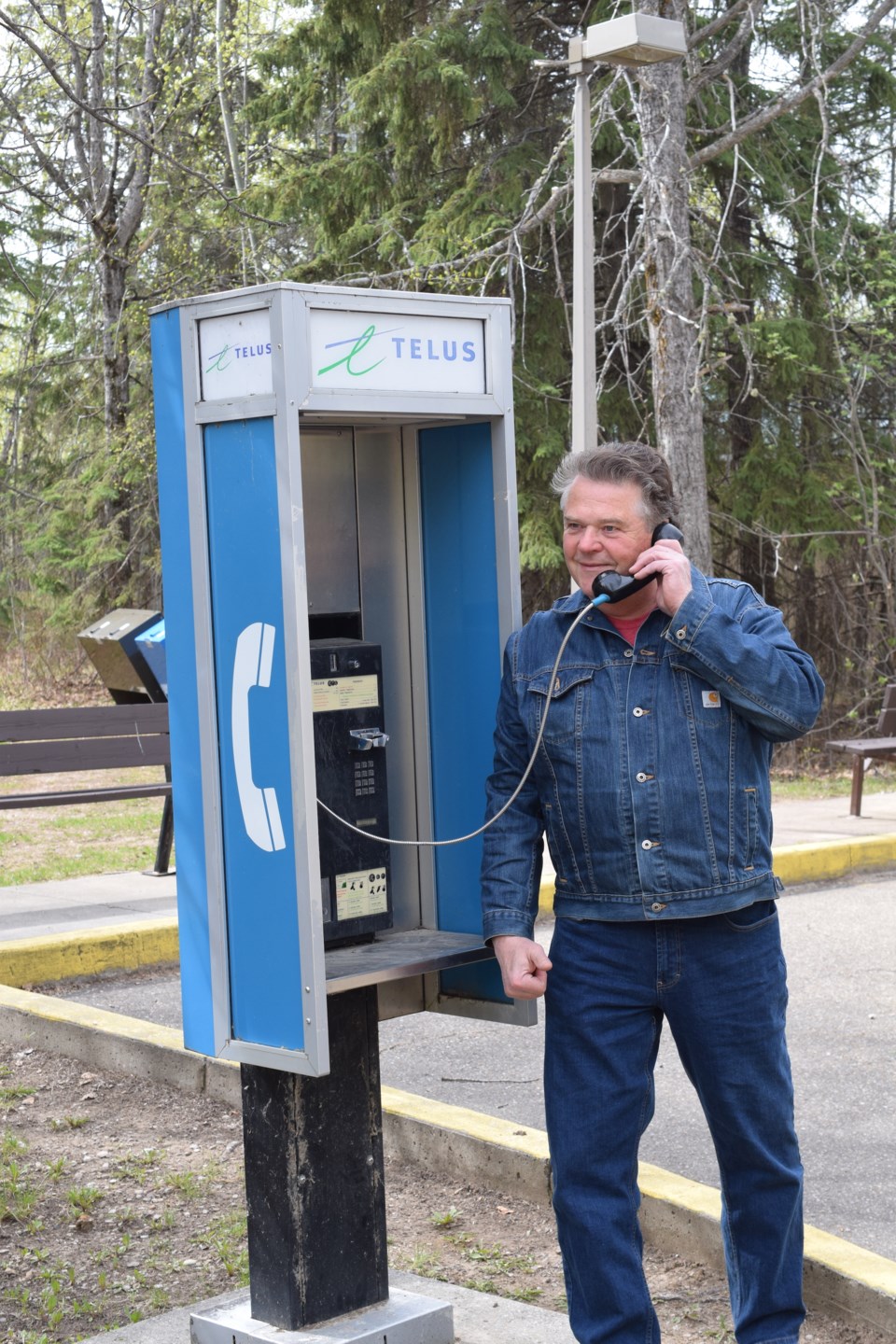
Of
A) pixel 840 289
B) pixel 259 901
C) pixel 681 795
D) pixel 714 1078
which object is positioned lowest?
pixel 714 1078

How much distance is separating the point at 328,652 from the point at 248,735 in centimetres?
36

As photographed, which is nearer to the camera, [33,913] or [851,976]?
[851,976]

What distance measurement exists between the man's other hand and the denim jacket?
28 mm

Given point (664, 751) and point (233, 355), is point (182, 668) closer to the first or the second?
point (233, 355)

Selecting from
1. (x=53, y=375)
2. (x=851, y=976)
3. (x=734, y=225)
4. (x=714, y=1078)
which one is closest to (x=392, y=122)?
(x=734, y=225)

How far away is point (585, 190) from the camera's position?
36.0 ft

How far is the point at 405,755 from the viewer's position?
3.88 metres

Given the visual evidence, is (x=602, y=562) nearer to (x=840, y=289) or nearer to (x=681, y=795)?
(x=681, y=795)

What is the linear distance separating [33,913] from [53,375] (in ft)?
52.7

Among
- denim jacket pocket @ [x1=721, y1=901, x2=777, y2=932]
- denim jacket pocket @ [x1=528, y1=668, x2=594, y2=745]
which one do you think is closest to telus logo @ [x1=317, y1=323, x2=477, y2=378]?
denim jacket pocket @ [x1=528, y1=668, x2=594, y2=745]

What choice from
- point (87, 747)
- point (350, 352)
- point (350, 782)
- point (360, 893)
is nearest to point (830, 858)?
point (87, 747)

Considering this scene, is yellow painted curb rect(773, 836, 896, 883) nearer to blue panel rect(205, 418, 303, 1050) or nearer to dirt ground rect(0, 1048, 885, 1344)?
dirt ground rect(0, 1048, 885, 1344)

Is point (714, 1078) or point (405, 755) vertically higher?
point (405, 755)

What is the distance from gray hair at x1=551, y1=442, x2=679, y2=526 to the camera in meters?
3.10
